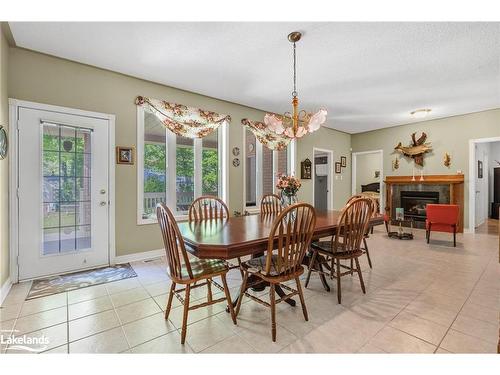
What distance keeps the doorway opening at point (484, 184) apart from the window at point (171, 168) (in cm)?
535

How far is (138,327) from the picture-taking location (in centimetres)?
183

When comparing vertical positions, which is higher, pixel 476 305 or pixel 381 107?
pixel 381 107

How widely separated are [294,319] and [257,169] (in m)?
→ 3.34

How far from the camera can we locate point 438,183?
5.46 metres

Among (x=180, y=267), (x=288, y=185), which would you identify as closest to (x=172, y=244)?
(x=180, y=267)

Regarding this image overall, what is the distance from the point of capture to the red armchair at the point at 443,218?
3988mm

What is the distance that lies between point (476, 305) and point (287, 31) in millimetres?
3055

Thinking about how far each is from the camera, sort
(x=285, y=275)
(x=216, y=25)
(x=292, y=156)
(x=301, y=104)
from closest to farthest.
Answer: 1. (x=285, y=275)
2. (x=216, y=25)
3. (x=301, y=104)
4. (x=292, y=156)

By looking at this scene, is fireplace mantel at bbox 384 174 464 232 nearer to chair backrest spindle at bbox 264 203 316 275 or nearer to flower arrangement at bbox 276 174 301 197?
flower arrangement at bbox 276 174 301 197

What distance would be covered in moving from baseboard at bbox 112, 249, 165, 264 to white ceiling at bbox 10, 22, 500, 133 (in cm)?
251

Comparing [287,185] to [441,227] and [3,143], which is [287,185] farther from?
[441,227]

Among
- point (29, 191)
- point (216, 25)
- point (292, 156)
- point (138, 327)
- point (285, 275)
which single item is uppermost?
point (216, 25)
